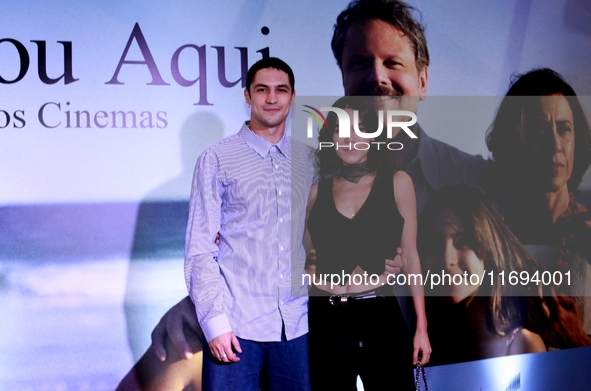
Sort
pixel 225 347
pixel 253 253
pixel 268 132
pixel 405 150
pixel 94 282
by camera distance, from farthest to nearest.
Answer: pixel 405 150
pixel 94 282
pixel 268 132
pixel 253 253
pixel 225 347

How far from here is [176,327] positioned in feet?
9.20

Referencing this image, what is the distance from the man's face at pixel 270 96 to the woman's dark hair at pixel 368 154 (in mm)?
321

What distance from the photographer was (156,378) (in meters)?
2.80

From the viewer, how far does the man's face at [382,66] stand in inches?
113

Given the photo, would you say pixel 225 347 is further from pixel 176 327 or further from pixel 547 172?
pixel 547 172

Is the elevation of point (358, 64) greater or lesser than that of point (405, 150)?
greater

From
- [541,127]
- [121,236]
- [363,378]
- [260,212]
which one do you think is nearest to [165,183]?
[121,236]

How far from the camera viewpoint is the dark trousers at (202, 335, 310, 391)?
218 cm

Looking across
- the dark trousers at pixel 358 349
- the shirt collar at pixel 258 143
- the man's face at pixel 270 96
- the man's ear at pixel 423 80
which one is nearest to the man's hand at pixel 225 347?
the dark trousers at pixel 358 349

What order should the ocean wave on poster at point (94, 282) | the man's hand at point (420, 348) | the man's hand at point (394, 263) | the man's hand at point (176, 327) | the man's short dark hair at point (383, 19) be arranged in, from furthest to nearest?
the man's short dark hair at point (383, 19), the man's hand at point (176, 327), the ocean wave on poster at point (94, 282), the man's hand at point (394, 263), the man's hand at point (420, 348)

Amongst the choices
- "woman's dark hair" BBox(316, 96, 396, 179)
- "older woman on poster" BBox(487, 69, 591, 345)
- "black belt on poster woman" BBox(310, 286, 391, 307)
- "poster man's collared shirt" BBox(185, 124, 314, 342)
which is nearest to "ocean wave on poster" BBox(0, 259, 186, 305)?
"poster man's collared shirt" BBox(185, 124, 314, 342)

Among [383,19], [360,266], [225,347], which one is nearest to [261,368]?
[225,347]

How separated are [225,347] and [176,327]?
76 cm

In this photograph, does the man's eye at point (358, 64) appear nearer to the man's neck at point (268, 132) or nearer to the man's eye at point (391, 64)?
the man's eye at point (391, 64)
